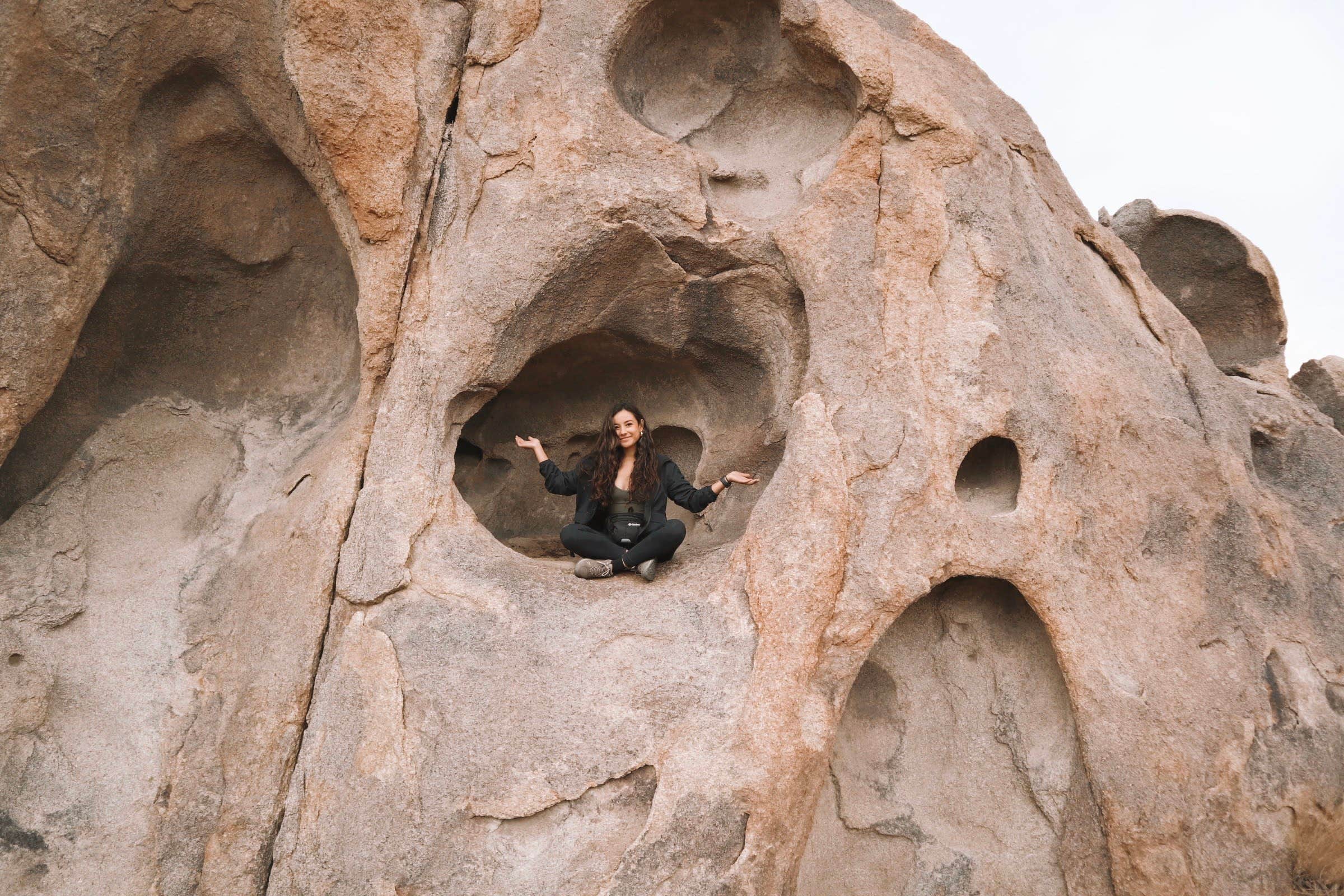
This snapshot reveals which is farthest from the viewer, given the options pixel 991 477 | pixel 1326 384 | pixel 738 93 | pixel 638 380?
pixel 1326 384

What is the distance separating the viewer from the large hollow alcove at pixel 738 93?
14.2 feet

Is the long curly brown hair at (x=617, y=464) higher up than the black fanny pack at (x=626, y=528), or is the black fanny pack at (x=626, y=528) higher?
the long curly brown hair at (x=617, y=464)

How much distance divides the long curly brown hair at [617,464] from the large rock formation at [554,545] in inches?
14.9

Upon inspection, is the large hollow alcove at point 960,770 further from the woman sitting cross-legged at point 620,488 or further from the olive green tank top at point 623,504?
the olive green tank top at point 623,504

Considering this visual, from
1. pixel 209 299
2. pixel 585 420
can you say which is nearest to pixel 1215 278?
pixel 585 420

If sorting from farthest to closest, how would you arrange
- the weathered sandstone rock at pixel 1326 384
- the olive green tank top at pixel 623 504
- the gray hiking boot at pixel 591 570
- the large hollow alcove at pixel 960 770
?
the weathered sandstone rock at pixel 1326 384 < the olive green tank top at pixel 623 504 < the gray hiking boot at pixel 591 570 < the large hollow alcove at pixel 960 770

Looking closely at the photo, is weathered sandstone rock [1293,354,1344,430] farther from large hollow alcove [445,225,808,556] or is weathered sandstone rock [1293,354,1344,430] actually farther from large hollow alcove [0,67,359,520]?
large hollow alcove [0,67,359,520]

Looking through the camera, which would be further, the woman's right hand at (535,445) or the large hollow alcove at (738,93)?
the large hollow alcove at (738,93)

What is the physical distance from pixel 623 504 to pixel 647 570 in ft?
1.55

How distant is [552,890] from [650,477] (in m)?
1.67

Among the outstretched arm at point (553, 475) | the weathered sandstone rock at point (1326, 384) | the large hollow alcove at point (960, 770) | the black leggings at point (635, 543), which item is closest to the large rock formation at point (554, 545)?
the large hollow alcove at point (960, 770)

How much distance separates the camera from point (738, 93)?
4.62 metres

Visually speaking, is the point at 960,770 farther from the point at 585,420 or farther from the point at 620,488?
the point at 585,420

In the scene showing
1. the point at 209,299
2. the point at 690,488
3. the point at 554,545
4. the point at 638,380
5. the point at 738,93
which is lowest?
the point at 554,545
